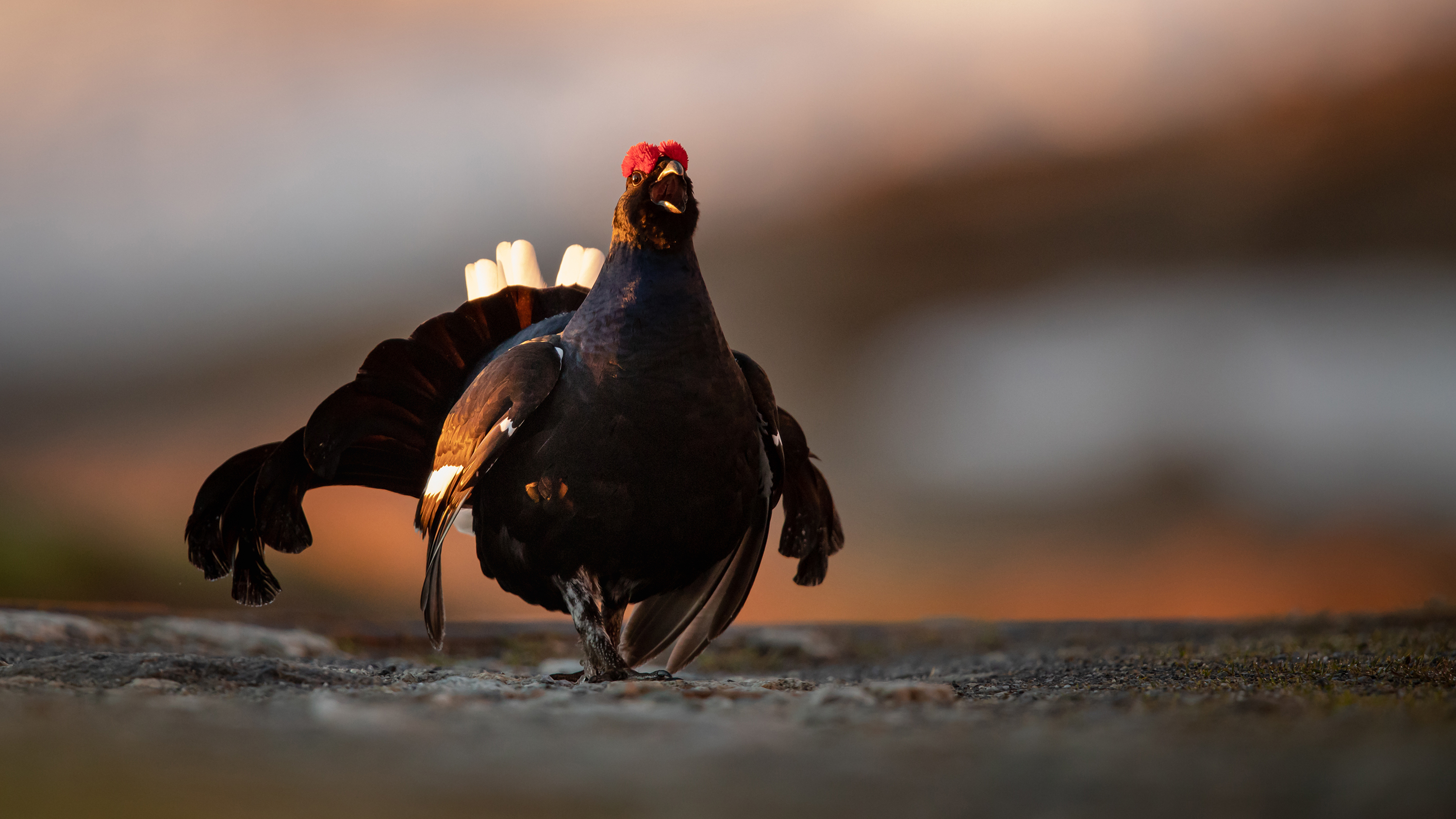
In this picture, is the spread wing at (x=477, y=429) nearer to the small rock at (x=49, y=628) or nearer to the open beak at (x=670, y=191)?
the open beak at (x=670, y=191)

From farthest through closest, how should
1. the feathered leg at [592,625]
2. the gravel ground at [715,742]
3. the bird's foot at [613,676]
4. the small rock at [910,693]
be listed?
the feathered leg at [592,625] < the bird's foot at [613,676] < the small rock at [910,693] < the gravel ground at [715,742]

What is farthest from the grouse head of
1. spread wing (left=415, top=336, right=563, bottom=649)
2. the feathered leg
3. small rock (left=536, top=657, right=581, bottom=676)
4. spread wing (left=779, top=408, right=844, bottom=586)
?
small rock (left=536, top=657, right=581, bottom=676)

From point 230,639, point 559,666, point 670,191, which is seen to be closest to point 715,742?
point 670,191

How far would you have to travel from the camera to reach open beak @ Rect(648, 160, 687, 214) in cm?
405

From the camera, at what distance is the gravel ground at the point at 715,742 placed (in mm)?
1627

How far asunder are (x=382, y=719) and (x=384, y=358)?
2516 mm

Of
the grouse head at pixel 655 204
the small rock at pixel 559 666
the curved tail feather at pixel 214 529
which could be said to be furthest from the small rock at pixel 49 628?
the grouse head at pixel 655 204

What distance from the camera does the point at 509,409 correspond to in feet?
12.6

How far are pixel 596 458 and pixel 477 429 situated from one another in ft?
1.51

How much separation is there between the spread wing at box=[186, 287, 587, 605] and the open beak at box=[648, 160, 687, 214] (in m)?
0.82

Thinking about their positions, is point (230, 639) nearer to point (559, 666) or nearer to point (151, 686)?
point (559, 666)

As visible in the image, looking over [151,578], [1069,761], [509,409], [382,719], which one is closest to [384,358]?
[509,409]

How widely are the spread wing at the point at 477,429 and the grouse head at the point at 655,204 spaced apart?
495 mm

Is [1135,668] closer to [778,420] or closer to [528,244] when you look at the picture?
[778,420]
